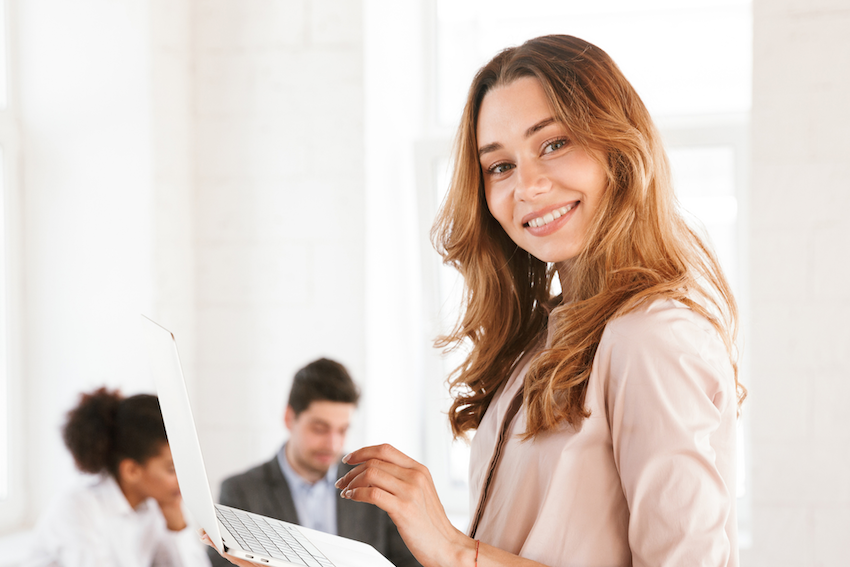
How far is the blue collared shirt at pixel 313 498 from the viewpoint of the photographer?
6.18 ft

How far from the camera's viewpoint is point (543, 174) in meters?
0.91

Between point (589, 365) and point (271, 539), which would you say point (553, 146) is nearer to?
point (589, 365)

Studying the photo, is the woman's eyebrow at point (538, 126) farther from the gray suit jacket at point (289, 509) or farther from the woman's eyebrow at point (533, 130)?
the gray suit jacket at point (289, 509)

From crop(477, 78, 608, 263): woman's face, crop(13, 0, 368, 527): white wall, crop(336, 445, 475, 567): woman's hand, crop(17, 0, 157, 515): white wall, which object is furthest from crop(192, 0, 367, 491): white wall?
crop(336, 445, 475, 567): woman's hand

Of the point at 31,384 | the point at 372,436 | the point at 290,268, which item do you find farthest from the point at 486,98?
the point at 31,384

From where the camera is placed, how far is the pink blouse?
70 cm

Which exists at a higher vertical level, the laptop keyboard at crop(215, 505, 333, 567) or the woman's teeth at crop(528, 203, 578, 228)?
the woman's teeth at crop(528, 203, 578, 228)

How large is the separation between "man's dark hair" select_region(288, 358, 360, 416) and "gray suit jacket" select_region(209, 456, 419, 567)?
19cm

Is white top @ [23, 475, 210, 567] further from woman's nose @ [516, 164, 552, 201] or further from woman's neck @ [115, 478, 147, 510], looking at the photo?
woman's nose @ [516, 164, 552, 201]

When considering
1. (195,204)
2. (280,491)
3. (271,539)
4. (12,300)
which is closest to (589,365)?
(271,539)

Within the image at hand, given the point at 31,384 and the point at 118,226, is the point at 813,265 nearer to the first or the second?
the point at 118,226

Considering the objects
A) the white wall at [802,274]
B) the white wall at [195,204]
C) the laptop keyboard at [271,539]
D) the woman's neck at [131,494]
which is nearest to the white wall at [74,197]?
the white wall at [195,204]

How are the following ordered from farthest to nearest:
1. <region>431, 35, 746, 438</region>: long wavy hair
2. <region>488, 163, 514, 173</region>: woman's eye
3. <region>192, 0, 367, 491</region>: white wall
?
<region>192, 0, 367, 491</region>: white wall, <region>488, 163, 514, 173</region>: woman's eye, <region>431, 35, 746, 438</region>: long wavy hair

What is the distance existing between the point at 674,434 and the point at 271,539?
46 cm
